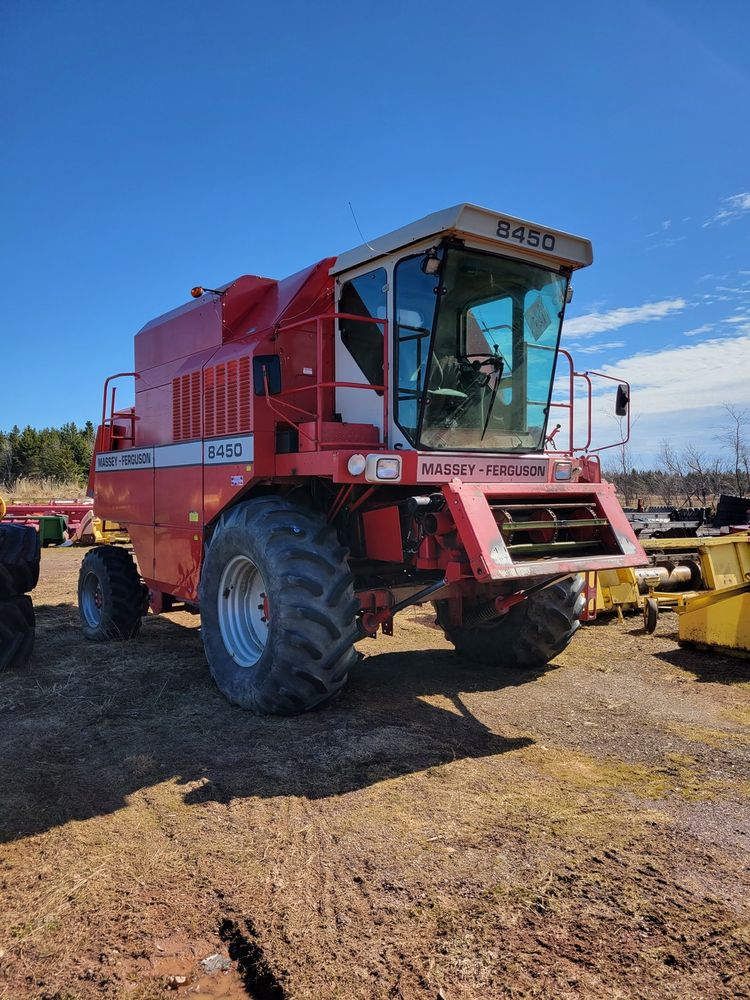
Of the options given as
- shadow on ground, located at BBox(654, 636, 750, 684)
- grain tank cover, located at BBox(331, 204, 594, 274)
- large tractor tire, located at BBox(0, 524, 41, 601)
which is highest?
grain tank cover, located at BBox(331, 204, 594, 274)

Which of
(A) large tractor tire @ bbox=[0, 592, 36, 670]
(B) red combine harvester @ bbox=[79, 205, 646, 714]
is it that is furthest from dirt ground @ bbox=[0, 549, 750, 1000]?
(A) large tractor tire @ bbox=[0, 592, 36, 670]

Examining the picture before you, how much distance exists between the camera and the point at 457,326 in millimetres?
5102

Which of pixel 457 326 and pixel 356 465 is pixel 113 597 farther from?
pixel 457 326

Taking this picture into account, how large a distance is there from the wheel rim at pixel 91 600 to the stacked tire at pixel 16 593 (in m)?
1.56

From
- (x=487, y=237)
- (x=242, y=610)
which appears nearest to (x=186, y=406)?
(x=242, y=610)

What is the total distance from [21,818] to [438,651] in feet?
14.0

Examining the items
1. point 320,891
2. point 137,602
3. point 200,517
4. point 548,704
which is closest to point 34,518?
point 137,602

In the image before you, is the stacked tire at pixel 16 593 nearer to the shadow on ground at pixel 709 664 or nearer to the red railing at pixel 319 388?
the red railing at pixel 319 388

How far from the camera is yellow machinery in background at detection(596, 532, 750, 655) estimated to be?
6633mm

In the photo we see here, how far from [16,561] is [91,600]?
1.94 meters

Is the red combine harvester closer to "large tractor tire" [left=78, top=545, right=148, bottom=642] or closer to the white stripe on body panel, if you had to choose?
the white stripe on body panel

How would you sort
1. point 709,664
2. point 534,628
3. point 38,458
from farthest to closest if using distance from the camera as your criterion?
1. point 38,458
2. point 709,664
3. point 534,628

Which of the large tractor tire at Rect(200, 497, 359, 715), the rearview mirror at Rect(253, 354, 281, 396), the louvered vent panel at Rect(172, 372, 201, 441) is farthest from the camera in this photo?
the louvered vent panel at Rect(172, 372, 201, 441)

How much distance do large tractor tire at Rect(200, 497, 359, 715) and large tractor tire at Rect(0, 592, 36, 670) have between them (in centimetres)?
204
